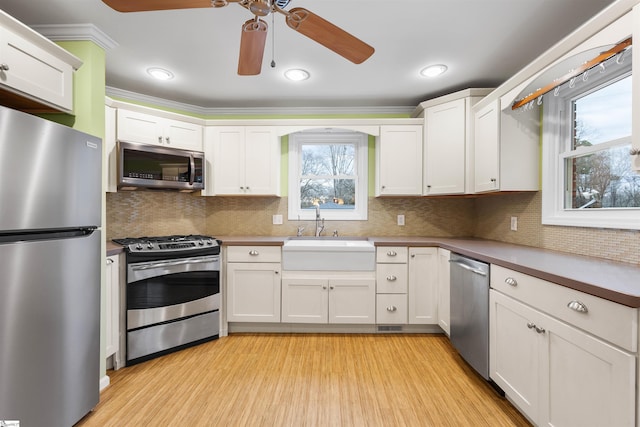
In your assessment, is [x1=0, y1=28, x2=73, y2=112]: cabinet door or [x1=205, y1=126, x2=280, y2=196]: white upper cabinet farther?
[x1=205, y1=126, x2=280, y2=196]: white upper cabinet

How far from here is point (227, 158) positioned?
301 cm

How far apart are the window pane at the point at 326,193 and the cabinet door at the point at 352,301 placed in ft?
3.40

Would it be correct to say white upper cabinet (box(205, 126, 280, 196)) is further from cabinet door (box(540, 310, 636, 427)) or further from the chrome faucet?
cabinet door (box(540, 310, 636, 427))

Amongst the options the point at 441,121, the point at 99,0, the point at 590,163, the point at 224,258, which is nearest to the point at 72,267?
the point at 224,258

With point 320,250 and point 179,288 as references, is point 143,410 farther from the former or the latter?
point 320,250

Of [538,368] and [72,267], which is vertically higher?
[72,267]

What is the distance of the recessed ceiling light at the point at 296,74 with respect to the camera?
2.47 m

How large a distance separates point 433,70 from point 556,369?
7.47 feet

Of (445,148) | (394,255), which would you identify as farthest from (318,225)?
(445,148)

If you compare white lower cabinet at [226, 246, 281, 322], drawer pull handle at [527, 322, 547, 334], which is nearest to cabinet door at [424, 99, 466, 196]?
drawer pull handle at [527, 322, 547, 334]

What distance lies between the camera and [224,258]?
8.94ft

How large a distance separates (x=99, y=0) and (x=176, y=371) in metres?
2.52

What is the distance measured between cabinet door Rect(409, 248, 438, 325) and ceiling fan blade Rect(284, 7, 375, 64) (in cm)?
184

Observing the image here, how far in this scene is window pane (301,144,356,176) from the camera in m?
3.39
